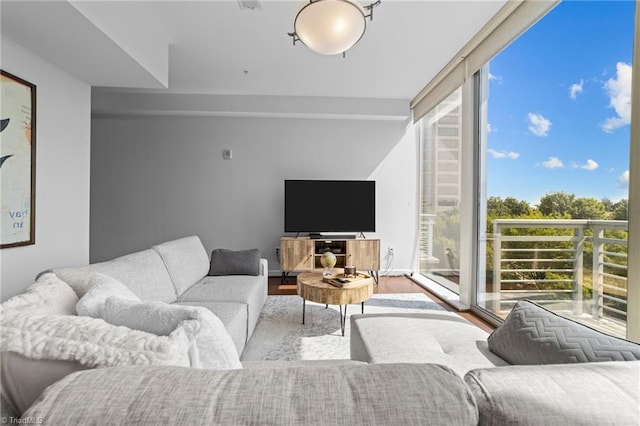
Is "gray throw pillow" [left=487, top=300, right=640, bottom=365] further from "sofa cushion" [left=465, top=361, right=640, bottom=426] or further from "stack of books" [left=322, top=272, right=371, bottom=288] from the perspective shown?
"stack of books" [left=322, top=272, right=371, bottom=288]

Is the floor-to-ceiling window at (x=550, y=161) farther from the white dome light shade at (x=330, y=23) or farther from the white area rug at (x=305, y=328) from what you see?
the white dome light shade at (x=330, y=23)

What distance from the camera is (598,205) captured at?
6.79ft

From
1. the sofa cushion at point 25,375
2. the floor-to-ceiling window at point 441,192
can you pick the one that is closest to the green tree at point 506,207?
the floor-to-ceiling window at point 441,192

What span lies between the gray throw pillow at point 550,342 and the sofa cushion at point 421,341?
109 millimetres

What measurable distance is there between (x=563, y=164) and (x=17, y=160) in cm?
376

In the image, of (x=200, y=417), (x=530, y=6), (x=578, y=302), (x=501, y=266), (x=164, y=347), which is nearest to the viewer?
(x=200, y=417)

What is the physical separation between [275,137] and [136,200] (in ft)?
7.58

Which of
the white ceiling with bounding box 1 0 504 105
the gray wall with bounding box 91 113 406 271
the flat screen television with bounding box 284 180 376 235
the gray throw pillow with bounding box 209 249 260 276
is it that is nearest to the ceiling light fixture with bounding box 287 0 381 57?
the white ceiling with bounding box 1 0 504 105

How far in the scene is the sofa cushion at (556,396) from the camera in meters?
0.57

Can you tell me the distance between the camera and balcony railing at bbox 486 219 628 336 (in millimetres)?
1972

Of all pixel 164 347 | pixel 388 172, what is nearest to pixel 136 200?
pixel 388 172

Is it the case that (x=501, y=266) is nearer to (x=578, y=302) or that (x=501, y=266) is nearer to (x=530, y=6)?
(x=578, y=302)

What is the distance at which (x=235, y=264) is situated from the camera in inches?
124

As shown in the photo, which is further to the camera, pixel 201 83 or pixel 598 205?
pixel 201 83
